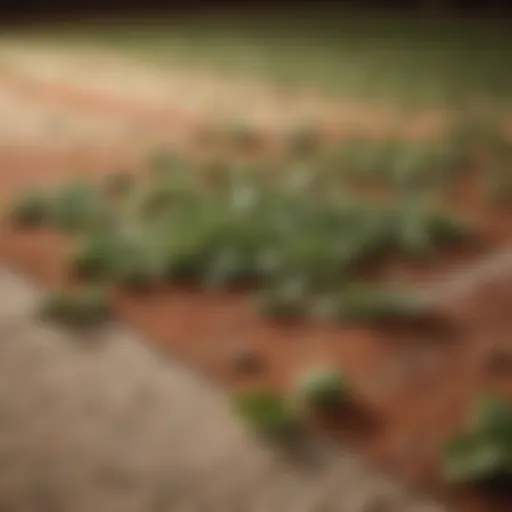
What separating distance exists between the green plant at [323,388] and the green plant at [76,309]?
0.43 m

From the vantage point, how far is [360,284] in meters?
2.10

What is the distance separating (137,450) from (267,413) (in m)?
0.21

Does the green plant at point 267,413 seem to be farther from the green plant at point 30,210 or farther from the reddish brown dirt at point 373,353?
the green plant at point 30,210

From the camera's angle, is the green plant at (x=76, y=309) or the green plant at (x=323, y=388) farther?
the green plant at (x=76, y=309)

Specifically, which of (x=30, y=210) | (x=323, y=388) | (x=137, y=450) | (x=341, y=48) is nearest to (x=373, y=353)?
(x=323, y=388)

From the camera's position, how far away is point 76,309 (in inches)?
78.3

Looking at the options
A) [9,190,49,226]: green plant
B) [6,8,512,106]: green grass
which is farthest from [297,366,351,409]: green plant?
[6,8,512,106]: green grass

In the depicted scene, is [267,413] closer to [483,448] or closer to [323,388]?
[323,388]

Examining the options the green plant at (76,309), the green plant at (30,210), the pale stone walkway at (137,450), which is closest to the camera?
the pale stone walkway at (137,450)

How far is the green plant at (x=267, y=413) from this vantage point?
1.65 metres

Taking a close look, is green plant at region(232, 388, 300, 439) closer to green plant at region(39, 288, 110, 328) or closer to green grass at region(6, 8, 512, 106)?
green plant at region(39, 288, 110, 328)

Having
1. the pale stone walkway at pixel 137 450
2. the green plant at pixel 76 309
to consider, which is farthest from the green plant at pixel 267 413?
the green plant at pixel 76 309

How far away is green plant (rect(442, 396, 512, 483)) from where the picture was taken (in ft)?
5.04

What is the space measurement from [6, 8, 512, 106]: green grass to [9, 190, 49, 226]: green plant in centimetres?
120
